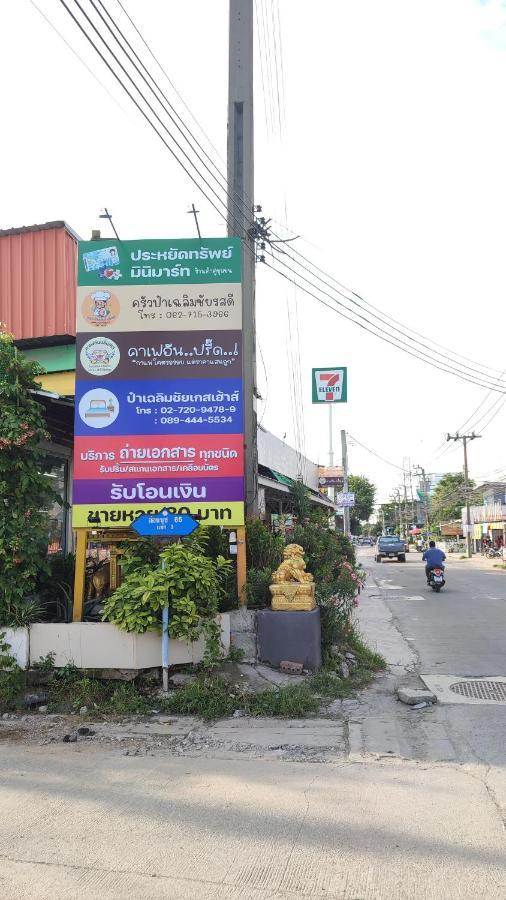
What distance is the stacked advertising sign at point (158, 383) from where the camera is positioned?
7383 millimetres

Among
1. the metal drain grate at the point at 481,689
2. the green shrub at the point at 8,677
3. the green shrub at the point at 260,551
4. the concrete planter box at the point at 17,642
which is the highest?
the green shrub at the point at 260,551

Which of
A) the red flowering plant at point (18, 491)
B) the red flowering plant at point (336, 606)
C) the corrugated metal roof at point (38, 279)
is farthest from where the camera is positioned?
the corrugated metal roof at point (38, 279)

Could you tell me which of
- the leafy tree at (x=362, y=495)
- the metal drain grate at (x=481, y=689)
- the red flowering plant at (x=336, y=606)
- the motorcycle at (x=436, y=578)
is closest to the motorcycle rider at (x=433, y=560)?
the motorcycle at (x=436, y=578)

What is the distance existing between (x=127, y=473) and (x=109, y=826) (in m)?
4.00

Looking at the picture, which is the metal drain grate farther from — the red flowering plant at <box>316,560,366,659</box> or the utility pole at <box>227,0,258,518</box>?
the utility pole at <box>227,0,258,518</box>

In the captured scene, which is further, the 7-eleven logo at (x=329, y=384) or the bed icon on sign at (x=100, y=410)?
the 7-eleven logo at (x=329, y=384)

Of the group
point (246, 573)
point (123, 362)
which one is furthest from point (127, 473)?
point (246, 573)

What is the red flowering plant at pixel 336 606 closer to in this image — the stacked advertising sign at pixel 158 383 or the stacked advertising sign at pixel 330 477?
the stacked advertising sign at pixel 158 383

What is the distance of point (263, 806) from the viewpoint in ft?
13.9

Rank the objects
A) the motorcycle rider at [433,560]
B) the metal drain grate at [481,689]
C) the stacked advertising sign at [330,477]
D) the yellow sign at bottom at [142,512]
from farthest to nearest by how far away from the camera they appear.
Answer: the stacked advertising sign at [330,477]
the motorcycle rider at [433,560]
the yellow sign at bottom at [142,512]
the metal drain grate at [481,689]

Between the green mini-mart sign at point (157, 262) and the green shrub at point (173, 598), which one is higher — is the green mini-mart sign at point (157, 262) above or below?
above

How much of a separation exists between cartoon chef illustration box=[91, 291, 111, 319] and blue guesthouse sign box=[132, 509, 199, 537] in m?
2.47

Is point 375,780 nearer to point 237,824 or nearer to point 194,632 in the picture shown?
point 237,824

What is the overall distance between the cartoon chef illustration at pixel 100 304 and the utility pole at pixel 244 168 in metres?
2.36
